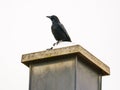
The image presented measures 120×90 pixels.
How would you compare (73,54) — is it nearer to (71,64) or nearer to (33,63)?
(71,64)

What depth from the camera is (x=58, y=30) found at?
9625mm

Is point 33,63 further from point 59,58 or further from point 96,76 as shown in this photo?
point 96,76

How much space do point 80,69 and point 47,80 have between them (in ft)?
1.60

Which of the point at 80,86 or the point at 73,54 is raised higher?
the point at 73,54

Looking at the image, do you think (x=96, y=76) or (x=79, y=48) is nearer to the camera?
(x=79, y=48)

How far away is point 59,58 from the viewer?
7094 mm

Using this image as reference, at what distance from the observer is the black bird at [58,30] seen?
9.07 metres

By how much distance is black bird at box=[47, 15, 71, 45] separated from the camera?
357 inches

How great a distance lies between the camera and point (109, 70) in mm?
7660

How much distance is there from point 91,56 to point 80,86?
0.56m

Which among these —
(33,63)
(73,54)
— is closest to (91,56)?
(73,54)

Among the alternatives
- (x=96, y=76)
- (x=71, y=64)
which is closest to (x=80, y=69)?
(x=71, y=64)

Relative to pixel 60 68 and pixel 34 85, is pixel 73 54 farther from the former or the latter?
pixel 34 85

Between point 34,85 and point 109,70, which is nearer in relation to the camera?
point 34,85
